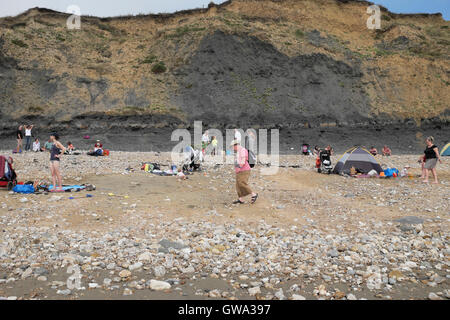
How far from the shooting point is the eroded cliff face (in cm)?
3309

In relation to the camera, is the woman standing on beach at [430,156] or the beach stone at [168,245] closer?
the beach stone at [168,245]

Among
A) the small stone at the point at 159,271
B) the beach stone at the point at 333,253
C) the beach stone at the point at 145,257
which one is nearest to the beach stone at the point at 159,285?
the small stone at the point at 159,271

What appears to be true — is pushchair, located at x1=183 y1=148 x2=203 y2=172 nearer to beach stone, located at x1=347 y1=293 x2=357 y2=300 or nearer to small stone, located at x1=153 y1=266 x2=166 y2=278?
small stone, located at x1=153 y1=266 x2=166 y2=278

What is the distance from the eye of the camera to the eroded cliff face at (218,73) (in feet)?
109

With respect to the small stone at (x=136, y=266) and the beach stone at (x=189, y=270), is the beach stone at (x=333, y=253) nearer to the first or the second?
the beach stone at (x=189, y=270)

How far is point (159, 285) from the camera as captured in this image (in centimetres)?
504

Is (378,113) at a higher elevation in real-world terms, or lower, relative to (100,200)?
higher

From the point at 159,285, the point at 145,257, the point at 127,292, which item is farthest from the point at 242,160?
the point at 127,292

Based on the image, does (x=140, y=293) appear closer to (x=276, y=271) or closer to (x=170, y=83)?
(x=276, y=271)

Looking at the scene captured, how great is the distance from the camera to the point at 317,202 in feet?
34.4

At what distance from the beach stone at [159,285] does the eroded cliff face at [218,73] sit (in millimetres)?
27805

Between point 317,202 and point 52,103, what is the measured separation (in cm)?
3002
